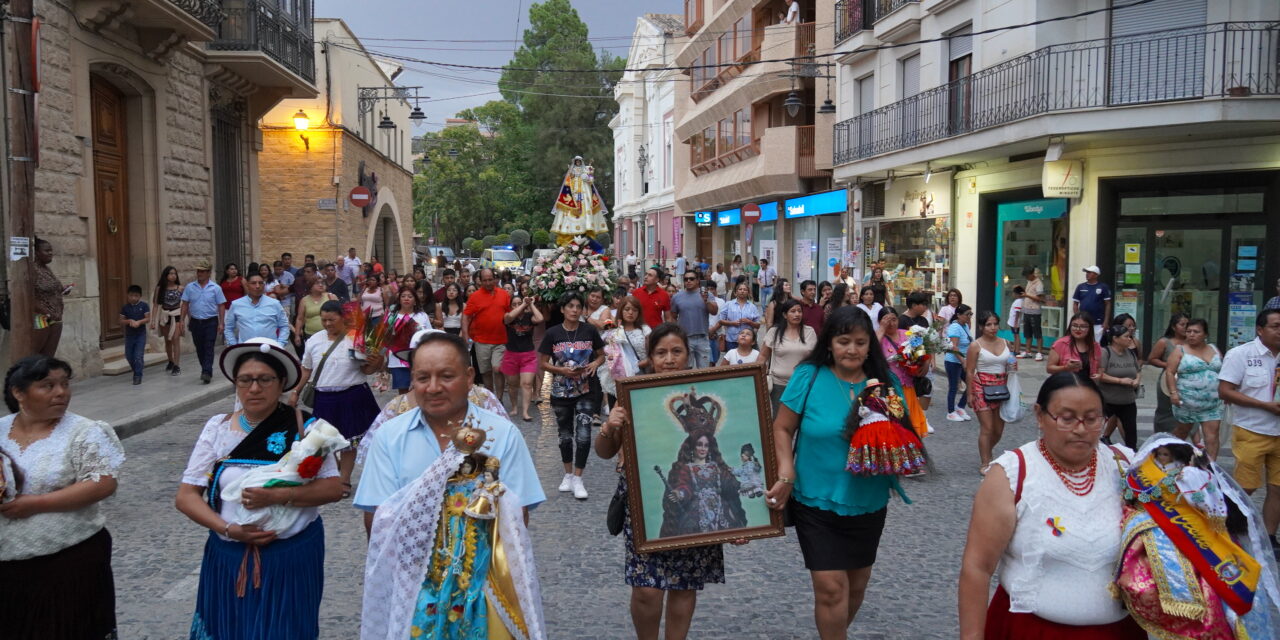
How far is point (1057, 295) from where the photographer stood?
1830cm

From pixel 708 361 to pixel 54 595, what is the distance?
1007 centimetres

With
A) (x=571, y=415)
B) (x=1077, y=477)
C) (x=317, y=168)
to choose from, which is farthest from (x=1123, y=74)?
(x=317, y=168)

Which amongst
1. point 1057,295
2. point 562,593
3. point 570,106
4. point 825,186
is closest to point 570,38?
point 570,106

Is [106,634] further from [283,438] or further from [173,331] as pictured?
[173,331]

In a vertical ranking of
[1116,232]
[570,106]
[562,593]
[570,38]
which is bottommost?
[562,593]

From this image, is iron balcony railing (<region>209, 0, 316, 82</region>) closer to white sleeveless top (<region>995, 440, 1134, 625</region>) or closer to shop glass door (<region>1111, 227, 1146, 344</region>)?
shop glass door (<region>1111, 227, 1146, 344</region>)

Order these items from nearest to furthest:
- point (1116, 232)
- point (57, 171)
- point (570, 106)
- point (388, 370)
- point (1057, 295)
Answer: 1. point (388, 370)
2. point (57, 171)
3. point (1116, 232)
4. point (1057, 295)
5. point (570, 106)

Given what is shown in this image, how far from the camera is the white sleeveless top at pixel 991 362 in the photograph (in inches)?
340

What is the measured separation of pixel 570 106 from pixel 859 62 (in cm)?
3644

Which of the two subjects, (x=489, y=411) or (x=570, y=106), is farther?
(x=570, y=106)

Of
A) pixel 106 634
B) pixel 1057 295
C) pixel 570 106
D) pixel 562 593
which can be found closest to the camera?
pixel 106 634

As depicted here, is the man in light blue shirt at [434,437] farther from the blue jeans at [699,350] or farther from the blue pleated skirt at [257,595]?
the blue jeans at [699,350]

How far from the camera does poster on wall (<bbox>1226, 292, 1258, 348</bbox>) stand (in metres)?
15.5

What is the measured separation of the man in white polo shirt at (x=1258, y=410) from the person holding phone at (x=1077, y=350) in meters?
1.79
